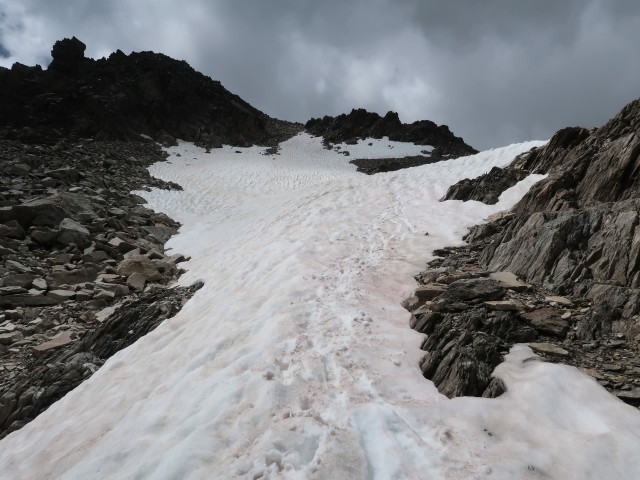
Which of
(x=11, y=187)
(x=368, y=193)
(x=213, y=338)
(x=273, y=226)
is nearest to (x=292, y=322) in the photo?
(x=213, y=338)

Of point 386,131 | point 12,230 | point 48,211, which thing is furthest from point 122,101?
point 12,230

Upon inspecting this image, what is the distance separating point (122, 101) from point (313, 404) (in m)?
61.2

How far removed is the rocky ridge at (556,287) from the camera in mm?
5441

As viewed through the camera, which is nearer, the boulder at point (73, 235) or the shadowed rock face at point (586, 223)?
the shadowed rock face at point (586, 223)

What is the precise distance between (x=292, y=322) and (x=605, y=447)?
4979 mm

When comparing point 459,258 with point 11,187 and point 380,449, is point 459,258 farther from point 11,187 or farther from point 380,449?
point 11,187

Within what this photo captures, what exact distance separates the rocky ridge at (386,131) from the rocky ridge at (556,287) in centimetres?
5608

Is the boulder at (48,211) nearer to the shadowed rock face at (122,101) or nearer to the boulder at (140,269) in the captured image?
the boulder at (140,269)

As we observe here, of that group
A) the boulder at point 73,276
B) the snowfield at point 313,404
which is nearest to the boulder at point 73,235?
the boulder at point 73,276

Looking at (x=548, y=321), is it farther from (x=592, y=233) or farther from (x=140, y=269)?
(x=140, y=269)

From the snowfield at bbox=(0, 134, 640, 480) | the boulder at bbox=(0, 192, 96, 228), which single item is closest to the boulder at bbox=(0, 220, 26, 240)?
the boulder at bbox=(0, 192, 96, 228)

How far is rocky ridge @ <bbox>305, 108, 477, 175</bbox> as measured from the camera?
6943 cm

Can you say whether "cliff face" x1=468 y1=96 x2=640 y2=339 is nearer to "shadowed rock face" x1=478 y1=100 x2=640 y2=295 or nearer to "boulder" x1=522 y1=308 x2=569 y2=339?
"shadowed rock face" x1=478 y1=100 x2=640 y2=295

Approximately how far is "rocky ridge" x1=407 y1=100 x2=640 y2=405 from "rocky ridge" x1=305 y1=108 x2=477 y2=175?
56.1 metres
